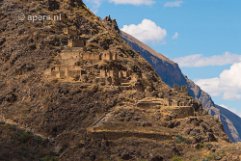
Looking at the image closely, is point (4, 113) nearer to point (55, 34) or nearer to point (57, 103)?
point (57, 103)

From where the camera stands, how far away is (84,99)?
9638 cm

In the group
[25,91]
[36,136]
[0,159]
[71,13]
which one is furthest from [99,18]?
[0,159]

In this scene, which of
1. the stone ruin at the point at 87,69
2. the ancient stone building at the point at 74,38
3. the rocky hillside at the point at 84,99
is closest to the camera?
the rocky hillside at the point at 84,99

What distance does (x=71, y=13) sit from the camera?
383 feet

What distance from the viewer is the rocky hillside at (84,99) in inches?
3408

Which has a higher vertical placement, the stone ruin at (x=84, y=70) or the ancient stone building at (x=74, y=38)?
the ancient stone building at (x=74, y=38)

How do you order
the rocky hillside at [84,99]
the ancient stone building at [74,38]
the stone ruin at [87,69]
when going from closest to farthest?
1. the rocky hillside at [84,99]
2. the stone ruin at [87,69]
3. the ancient stone building at [74,38]

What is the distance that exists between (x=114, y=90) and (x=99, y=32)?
20.0m

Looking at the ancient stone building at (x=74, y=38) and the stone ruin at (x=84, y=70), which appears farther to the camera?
the ancient stone building at (x=74, y=38)

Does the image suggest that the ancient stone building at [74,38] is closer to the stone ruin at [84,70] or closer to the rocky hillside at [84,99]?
the rocky hillside at [84,99]

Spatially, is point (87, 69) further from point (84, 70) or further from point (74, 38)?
point (74, 38)

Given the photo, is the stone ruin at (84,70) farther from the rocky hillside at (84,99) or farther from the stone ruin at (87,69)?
the rocky hillside at (84,99)

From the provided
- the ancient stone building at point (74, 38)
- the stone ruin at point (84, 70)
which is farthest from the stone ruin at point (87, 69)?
the ancient stone building at point (74, 38)

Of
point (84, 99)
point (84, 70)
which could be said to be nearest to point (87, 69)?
point (84, 70)
